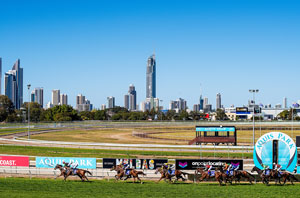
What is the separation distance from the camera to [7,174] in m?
28.0

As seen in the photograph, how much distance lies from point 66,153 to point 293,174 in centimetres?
2545

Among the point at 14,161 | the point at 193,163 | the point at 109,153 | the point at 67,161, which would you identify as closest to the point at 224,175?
the point at 193,163

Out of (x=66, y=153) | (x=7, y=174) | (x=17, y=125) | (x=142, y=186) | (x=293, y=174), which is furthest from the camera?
(x=17, y=125)

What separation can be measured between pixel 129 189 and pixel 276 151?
33.3ft

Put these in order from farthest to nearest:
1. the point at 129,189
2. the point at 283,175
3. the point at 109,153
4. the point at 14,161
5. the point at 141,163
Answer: the point at 109,153 → the point at 14,161 → the point at 141,163 → the point at 283,175 → the point at 129,189

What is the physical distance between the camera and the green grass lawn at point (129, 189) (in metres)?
19.8

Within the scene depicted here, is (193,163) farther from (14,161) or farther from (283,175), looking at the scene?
(14,161)

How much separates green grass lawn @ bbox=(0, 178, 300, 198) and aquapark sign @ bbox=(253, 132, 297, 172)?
1545 millimetres

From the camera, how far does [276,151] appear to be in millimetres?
23422

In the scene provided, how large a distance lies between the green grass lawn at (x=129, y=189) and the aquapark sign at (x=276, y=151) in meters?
1.55

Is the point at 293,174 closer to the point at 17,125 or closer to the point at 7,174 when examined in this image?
the point at 7,174

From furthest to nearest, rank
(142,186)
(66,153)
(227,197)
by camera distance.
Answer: (66,153)
(142,186)
(227,197)

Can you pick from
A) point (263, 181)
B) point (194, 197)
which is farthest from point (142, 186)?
point (263, 181)

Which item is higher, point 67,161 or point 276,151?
point 276,151
